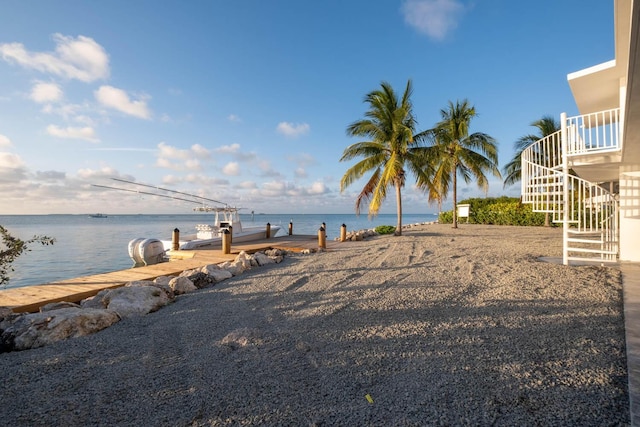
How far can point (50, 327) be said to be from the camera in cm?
351

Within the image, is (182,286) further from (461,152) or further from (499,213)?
(499,213)

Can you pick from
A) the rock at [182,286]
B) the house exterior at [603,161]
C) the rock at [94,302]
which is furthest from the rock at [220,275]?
the house exterior at [603,161]

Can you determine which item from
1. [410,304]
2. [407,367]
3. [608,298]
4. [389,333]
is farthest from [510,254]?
[407,367]

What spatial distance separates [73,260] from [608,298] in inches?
689

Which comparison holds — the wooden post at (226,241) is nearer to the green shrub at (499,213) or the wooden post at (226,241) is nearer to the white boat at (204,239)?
the white boat at (204,239)

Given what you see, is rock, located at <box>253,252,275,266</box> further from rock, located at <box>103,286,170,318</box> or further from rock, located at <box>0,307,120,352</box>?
rock, located at <box>0,307,120,352</box>

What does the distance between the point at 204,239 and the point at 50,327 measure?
31.1 ft

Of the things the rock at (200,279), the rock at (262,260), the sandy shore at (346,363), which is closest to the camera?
the sandy shore at (346,363)

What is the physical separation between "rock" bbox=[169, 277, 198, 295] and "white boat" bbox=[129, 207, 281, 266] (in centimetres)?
453

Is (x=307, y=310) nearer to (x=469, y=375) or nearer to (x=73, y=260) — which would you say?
(x=469, y=375)

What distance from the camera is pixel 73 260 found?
13875 mm

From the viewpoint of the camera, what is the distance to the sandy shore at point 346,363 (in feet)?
6.97

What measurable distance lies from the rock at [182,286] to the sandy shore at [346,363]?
2.08 feet

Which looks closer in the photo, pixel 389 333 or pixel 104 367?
pixel 104 367
